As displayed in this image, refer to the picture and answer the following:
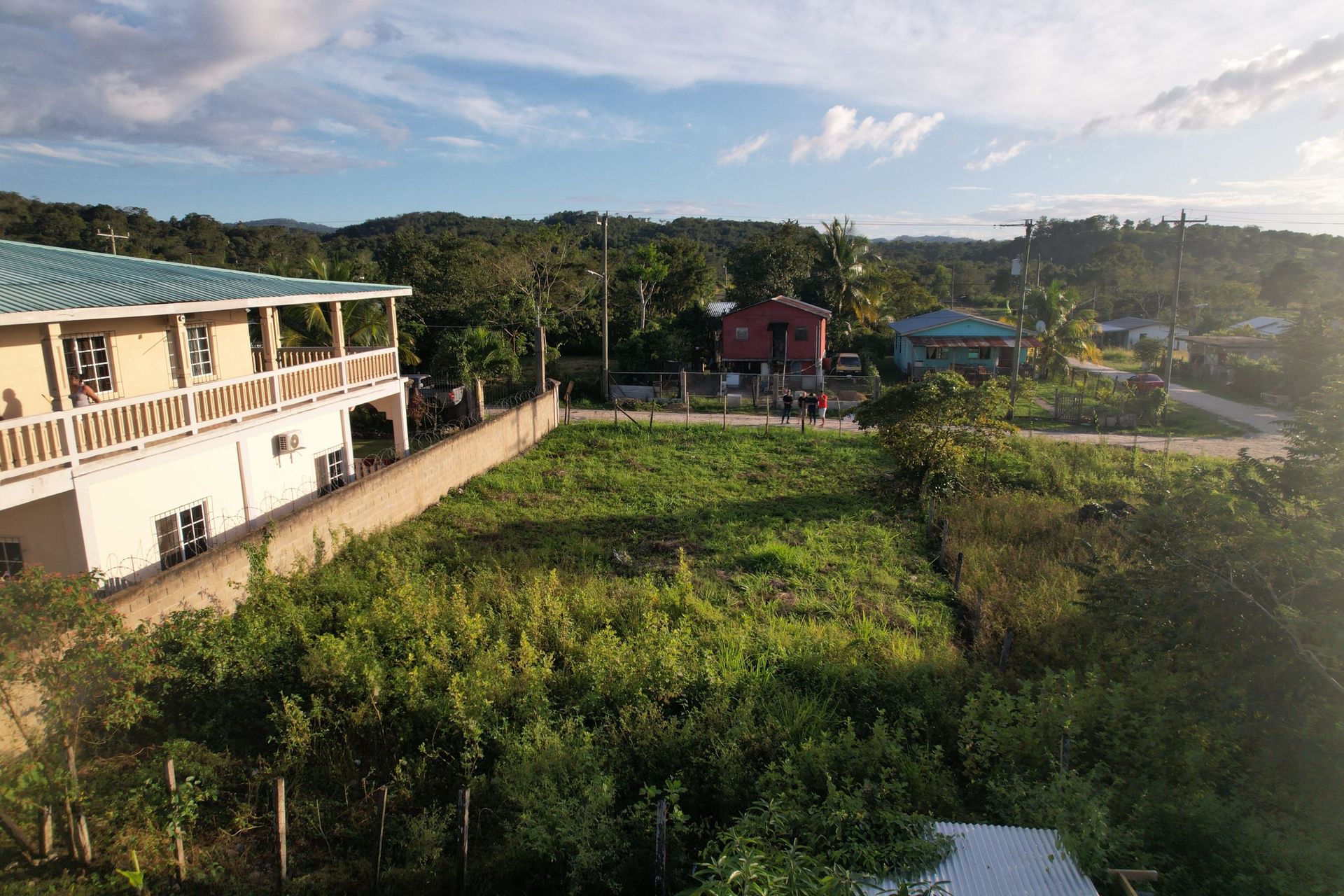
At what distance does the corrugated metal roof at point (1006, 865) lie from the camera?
4762 millimetres

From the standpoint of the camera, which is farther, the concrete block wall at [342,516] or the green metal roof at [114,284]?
the green metal roof at [114,284]

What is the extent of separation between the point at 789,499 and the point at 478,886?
1189 cm

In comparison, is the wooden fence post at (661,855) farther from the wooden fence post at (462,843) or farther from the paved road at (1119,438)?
the paved road at (1119,438)

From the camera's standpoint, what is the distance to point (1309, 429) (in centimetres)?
868

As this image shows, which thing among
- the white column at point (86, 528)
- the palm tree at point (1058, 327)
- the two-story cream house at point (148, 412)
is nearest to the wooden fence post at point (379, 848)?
the white column at point (86, 528)

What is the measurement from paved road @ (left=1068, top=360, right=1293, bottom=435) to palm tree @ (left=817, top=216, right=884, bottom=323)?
12489mm

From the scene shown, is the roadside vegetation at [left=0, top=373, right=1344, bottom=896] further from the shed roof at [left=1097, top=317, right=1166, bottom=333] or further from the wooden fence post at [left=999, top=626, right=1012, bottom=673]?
the shed roof at [left=1097, top=317, right=1166, bottom=333]

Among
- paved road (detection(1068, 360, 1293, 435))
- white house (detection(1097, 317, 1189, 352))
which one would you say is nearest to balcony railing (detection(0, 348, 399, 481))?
paved road (detection(1068, 360, 1293, 435))

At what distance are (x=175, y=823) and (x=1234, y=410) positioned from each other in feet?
111

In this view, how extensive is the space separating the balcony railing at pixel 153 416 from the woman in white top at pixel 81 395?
54 centimetres

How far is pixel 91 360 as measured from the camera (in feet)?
34.6

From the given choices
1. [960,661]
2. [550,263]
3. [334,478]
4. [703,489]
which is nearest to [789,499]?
[703,489]

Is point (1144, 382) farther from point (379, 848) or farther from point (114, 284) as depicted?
point (114, 284)

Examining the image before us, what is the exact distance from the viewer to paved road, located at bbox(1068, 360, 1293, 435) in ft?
83.2
